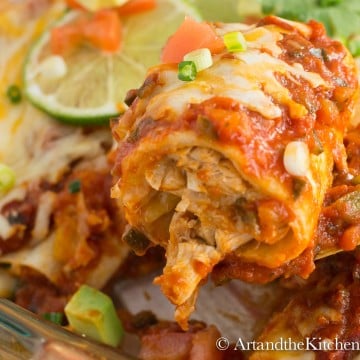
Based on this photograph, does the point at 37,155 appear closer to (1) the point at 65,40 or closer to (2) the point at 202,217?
(1) the point at 65,40

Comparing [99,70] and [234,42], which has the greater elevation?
[234,42]

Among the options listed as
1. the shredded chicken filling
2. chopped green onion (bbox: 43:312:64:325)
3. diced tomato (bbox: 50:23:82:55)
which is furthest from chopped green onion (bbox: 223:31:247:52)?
diced tomato (bbox: 50:23:82:55)

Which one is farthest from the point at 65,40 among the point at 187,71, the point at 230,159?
the point at 230,159

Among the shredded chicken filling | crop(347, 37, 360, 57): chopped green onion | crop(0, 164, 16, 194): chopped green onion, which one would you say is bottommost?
crop(0, 164, 16, 194): chopped green onion

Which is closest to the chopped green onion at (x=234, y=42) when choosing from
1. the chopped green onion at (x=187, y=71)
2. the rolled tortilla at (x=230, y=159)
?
the rolled tortilla at (x=230, y=159)

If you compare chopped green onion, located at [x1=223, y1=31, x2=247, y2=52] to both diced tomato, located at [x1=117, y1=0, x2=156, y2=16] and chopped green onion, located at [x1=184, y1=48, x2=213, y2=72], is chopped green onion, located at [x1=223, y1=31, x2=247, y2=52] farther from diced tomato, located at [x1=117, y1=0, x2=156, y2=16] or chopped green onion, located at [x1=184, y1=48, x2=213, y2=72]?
diced tomato, located at [x1=117, y1=0, x2=156, y2=16]
